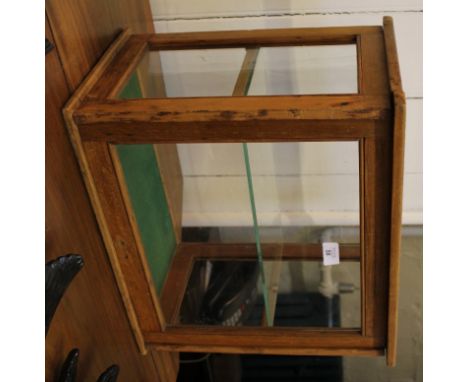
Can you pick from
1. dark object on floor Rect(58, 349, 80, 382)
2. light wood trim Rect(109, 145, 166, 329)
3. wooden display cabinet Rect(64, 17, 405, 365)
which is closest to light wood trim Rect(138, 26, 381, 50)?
wooden display cabinet Rect(64, 17, 405, 365)

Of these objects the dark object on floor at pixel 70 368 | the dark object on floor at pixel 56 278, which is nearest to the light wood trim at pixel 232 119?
the dark object on floor at pixel 56 278

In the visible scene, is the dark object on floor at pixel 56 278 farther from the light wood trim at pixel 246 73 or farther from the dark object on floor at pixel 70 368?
the light wood trim at pixel 246 73

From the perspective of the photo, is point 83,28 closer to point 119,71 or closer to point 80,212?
point 119,71

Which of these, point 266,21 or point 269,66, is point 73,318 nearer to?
point 269,66

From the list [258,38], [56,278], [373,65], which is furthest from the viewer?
[258,38]

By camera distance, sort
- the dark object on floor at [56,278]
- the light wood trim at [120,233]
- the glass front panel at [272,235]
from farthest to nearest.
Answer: the glass front panel at [272,235] → the light wood trim at [120,233] → the dark object on floor at [56,278]

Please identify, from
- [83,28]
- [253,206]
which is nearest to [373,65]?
[253,206]

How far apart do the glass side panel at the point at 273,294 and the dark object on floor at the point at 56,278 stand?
32 cm

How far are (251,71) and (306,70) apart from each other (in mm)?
84

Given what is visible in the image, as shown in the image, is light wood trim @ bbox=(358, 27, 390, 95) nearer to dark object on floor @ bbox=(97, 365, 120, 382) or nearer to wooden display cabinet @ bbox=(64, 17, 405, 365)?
wooden display cabinet @ bbox=(64, 17, 405, 365)

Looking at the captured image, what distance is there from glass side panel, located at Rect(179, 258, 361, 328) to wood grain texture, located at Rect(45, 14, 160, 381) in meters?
0.13

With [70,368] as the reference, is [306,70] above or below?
above

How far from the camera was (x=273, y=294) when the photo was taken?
3.18 ft

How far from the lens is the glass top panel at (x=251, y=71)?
74 cm
